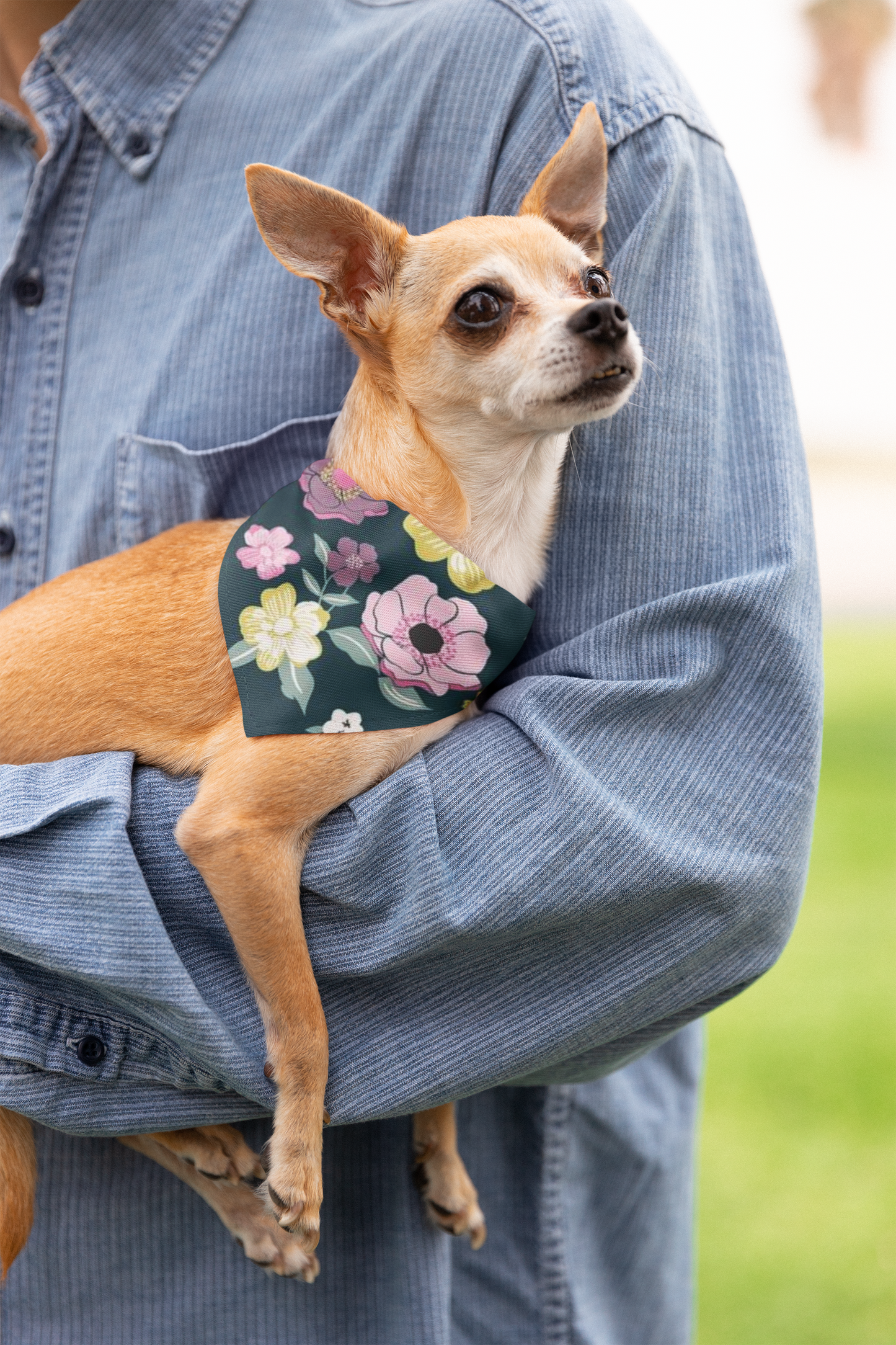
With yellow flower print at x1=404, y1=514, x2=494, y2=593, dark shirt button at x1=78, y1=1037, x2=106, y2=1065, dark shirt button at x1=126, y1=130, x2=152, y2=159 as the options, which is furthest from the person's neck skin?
dark shirt button at x1=78, y1=1037, x2=106, y2=1065

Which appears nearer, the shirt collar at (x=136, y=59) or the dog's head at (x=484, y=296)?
the dog's head at (x=484, y=296)

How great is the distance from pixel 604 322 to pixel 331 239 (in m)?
0.44

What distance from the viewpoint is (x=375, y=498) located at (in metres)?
1.59

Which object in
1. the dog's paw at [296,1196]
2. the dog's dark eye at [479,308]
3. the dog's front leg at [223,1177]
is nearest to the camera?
the dog's paw at [296,1196]

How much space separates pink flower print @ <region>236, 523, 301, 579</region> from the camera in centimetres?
151

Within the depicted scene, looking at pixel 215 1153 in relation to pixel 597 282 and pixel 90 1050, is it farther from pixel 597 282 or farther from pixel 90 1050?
pixel 597 282

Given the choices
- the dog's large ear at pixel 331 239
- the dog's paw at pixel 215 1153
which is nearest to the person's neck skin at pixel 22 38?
the dog's large ear at pixel 331 239

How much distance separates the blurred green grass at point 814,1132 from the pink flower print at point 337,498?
3.08 meters

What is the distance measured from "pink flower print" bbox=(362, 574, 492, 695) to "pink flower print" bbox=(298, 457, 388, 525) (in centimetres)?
11

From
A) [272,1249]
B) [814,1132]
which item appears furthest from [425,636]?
[814,1132]

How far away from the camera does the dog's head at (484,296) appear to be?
1.52 meters

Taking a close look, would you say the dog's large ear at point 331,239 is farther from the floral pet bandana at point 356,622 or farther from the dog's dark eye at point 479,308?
the floral pet bandana at point 356,622

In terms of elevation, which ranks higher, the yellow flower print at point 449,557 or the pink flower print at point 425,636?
the yellow flower print at point 449,557

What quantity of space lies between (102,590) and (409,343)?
0.60 metres
